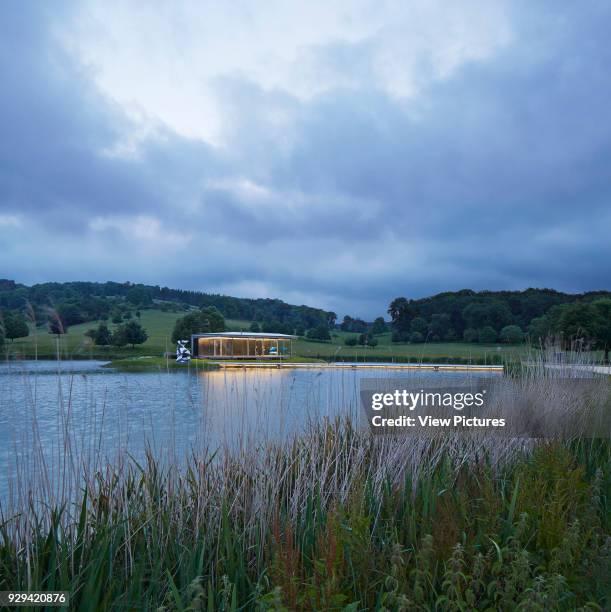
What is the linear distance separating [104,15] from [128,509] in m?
12.9

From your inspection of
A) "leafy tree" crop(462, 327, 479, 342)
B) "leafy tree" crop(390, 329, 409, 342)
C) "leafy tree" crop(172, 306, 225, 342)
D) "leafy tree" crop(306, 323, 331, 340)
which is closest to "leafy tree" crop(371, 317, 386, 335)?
"leafy tree" crop(306, 323, 331, 340)

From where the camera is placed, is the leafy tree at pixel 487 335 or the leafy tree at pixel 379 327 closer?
the leafy tree at pixel 487 335

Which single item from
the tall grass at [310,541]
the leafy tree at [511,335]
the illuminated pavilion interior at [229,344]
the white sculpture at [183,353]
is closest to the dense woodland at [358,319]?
the leafy tree at [511,335]

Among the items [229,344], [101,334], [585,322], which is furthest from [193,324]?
[101,334]

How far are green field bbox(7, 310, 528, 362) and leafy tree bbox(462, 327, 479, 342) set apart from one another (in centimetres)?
51

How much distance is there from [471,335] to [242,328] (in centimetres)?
2496

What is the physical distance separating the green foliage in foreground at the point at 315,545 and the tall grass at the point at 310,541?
0.01m

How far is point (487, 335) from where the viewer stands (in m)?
28.7

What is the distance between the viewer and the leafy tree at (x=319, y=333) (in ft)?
177

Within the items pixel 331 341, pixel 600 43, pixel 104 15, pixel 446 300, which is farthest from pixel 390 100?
pixel 331 341

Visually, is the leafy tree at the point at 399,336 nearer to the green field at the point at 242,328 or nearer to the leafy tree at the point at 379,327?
the green field at the point at 242,328

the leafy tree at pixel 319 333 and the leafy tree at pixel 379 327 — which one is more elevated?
the leafy tree at pixel 379 327

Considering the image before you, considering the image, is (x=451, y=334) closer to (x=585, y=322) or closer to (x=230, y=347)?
(x=585, y=322)

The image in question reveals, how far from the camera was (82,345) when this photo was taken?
2.62 m
